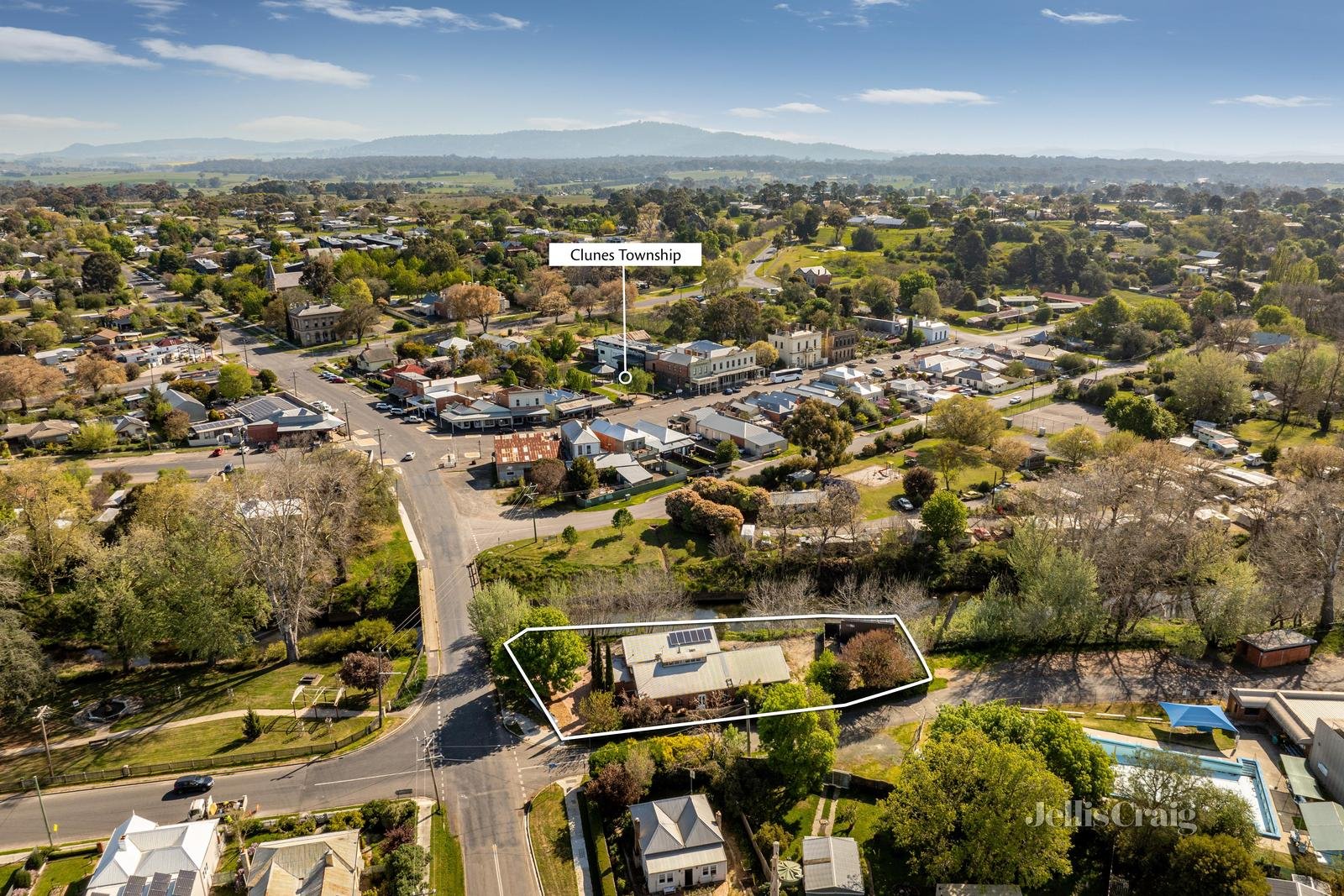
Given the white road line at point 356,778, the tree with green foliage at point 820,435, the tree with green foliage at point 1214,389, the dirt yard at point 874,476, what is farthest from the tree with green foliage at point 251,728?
the tree with green foliage at point 1214,389

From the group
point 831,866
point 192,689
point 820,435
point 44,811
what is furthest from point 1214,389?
point 44,811

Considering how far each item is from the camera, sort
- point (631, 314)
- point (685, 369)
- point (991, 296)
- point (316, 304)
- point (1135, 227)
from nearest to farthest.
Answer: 1. point (685, 369)
2. point (316, 304)
3. point (631, 314)
4. point (991, 296)
5. point (1135, 227)

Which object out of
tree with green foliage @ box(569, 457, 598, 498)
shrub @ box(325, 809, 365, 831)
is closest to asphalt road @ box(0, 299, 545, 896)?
shrub @ box(325, 809, 365, 831)

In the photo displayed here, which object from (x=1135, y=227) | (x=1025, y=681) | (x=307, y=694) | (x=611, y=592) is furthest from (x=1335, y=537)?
(x=1135, y=227)

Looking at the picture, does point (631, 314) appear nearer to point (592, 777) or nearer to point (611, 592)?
point (611, 592)

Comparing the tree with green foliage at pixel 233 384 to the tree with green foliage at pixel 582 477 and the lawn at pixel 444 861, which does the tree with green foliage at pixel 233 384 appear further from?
the lawn at pixel 444 861

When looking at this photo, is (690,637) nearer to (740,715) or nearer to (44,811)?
(740,715)
